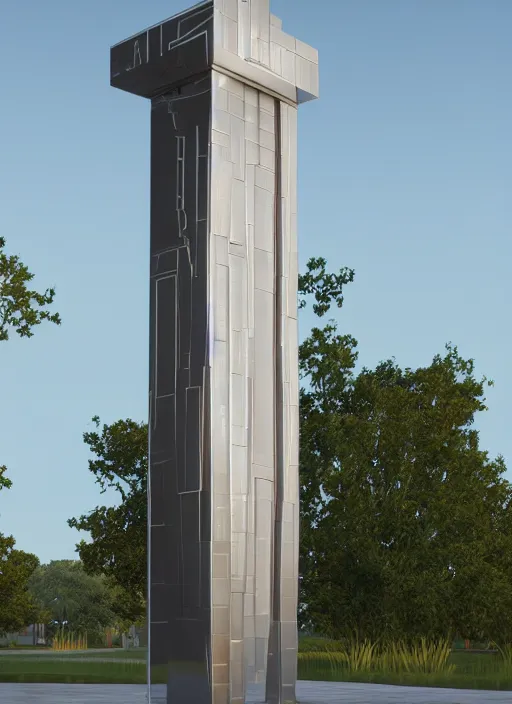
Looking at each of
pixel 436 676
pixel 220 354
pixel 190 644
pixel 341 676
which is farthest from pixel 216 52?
pixel 341 676

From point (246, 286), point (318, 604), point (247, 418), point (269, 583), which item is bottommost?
point (318, 604)

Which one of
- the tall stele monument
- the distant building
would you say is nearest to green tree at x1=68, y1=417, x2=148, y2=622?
the tall stele monument

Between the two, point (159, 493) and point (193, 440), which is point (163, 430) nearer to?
point (193, 440)

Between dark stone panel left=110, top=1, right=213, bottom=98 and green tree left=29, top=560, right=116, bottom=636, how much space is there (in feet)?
119

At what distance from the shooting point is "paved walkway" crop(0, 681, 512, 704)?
9.46m

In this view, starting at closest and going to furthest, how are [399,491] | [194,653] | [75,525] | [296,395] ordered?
1. [194,653]
2. [296,395]
3. [399,491]
4. [75,525]

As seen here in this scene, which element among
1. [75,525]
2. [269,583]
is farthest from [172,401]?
[75,525]

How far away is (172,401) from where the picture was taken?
757 cm

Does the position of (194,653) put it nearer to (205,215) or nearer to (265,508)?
(265,508)

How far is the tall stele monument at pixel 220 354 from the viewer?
7.31 meters

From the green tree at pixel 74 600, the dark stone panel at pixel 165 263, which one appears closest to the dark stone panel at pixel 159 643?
the dark stone panel at pixel 165 263

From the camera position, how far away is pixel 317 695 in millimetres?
10219

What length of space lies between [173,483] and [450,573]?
10187mm

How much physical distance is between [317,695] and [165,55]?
20.3 feet
